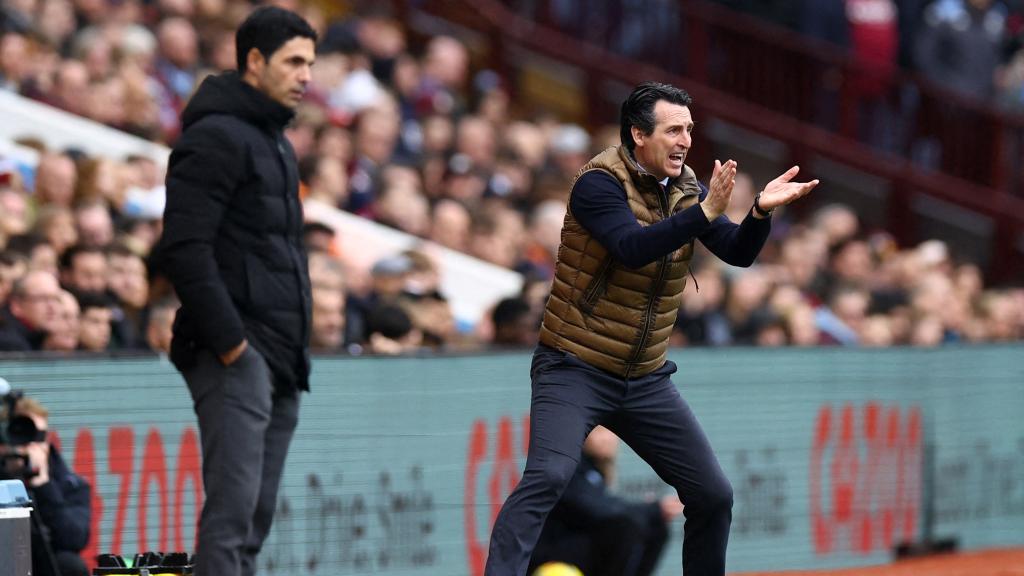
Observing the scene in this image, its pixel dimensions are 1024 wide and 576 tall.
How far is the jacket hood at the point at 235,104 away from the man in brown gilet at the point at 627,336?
1.20 m

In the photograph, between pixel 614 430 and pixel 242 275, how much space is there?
1.59m

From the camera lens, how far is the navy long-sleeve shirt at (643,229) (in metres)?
7.08

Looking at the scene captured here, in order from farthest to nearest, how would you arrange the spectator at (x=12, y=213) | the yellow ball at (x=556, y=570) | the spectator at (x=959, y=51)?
the spectator at (x=959, y=51), the spectator at (x=12, y=213), the yellow ball at (x=556, y=570)

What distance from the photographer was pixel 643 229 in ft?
23.5

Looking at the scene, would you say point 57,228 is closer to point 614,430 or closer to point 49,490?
point 49,490

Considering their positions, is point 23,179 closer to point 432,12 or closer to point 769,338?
point 769,338

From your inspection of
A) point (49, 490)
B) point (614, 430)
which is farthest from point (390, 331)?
point (614, 430)

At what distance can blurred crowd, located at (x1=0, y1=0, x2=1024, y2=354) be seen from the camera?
416 inches

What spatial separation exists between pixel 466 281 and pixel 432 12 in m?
5.57

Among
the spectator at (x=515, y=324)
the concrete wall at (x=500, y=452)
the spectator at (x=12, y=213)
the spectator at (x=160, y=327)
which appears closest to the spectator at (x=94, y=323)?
the spectator at (x=160, y=327)

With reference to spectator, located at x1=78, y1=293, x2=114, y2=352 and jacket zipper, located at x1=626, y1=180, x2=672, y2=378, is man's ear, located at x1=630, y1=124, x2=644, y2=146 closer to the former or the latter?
jacket zipper, located at x1=626, y1=180, x2=672, y2=378

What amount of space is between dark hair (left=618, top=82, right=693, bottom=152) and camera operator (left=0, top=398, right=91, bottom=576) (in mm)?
2692

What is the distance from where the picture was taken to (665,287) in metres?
7.55

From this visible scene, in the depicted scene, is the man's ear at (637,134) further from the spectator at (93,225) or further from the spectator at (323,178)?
the spectator at (323,178)
